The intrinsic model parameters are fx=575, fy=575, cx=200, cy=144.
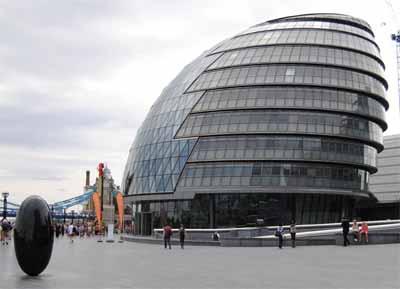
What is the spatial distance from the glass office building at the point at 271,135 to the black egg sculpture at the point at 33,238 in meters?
44.4

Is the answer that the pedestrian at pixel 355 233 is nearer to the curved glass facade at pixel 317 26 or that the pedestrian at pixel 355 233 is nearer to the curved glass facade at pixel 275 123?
the curved glass facade at pixel 275 123

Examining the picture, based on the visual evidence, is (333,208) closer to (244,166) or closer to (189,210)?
(244,166)

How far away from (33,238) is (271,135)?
4704 centimetres

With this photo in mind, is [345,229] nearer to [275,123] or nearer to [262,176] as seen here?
[262,176]

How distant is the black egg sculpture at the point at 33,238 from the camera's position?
18562 mm

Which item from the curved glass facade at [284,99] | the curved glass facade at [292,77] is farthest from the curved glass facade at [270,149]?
the curved glass facade at [292,77]

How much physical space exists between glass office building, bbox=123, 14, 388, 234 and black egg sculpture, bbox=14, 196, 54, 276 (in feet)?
146

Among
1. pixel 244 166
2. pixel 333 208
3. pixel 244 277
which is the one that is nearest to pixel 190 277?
pixel 244 277

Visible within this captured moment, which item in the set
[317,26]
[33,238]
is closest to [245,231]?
[317,26]

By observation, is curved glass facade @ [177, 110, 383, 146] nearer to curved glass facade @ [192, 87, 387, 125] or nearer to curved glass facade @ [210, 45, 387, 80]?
curved glass facade @ [192, 87, 387, 125]

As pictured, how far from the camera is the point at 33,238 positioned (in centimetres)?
1862

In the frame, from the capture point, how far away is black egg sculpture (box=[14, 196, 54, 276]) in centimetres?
1856

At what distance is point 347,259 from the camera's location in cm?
2545

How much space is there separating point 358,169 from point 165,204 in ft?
76.4
